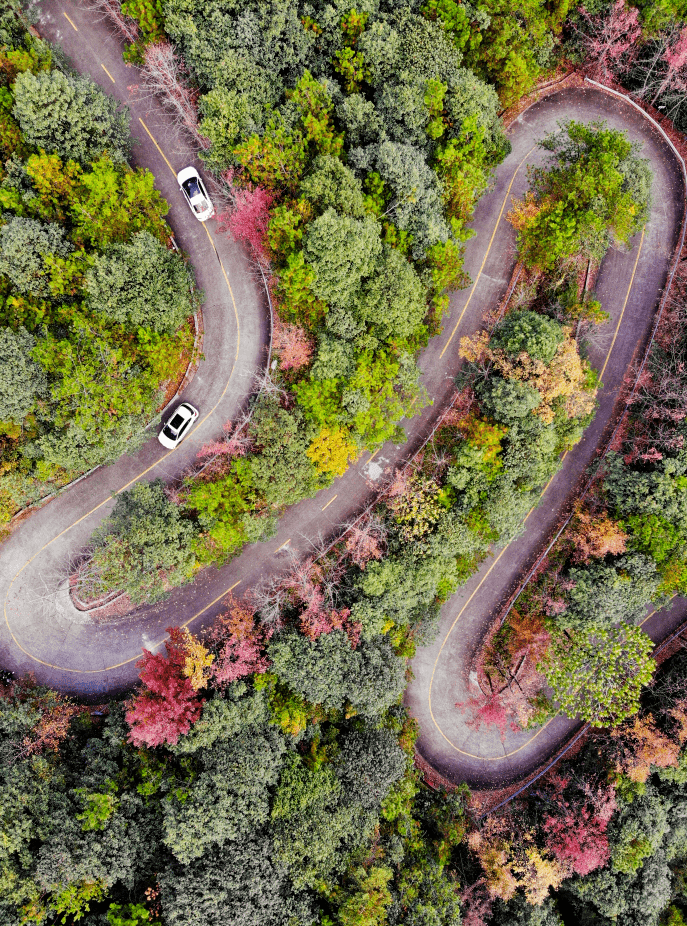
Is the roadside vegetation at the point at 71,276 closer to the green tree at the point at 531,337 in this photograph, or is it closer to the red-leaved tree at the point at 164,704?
the red-leaved tree at the point at 164,704

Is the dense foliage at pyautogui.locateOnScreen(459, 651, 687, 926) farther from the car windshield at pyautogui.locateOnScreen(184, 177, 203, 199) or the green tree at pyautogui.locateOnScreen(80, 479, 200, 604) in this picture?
the car windshield at pyautogui.locateOnScreen(184, 177, 203, 199)

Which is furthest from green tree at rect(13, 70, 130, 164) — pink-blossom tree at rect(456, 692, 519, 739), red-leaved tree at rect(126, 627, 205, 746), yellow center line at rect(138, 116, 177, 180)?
pink-blossom tree at rect(456, 692, 519, 739)

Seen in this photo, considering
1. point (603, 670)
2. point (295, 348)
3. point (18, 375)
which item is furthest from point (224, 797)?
point (295, 348)

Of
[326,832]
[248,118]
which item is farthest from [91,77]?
Answer: [326,832]

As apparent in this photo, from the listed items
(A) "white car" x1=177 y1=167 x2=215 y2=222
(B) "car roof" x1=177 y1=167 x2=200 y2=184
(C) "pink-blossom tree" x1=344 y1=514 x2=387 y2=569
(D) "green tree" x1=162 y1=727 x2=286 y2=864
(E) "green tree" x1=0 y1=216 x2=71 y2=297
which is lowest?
(D) "green tree" x1=162 y1=727 x2=286 y2=864

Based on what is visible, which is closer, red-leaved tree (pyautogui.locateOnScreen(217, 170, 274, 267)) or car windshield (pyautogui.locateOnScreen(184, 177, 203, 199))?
red-leaved tree (pyautogui.locateOnScreen(217, 170, 274, 267))
